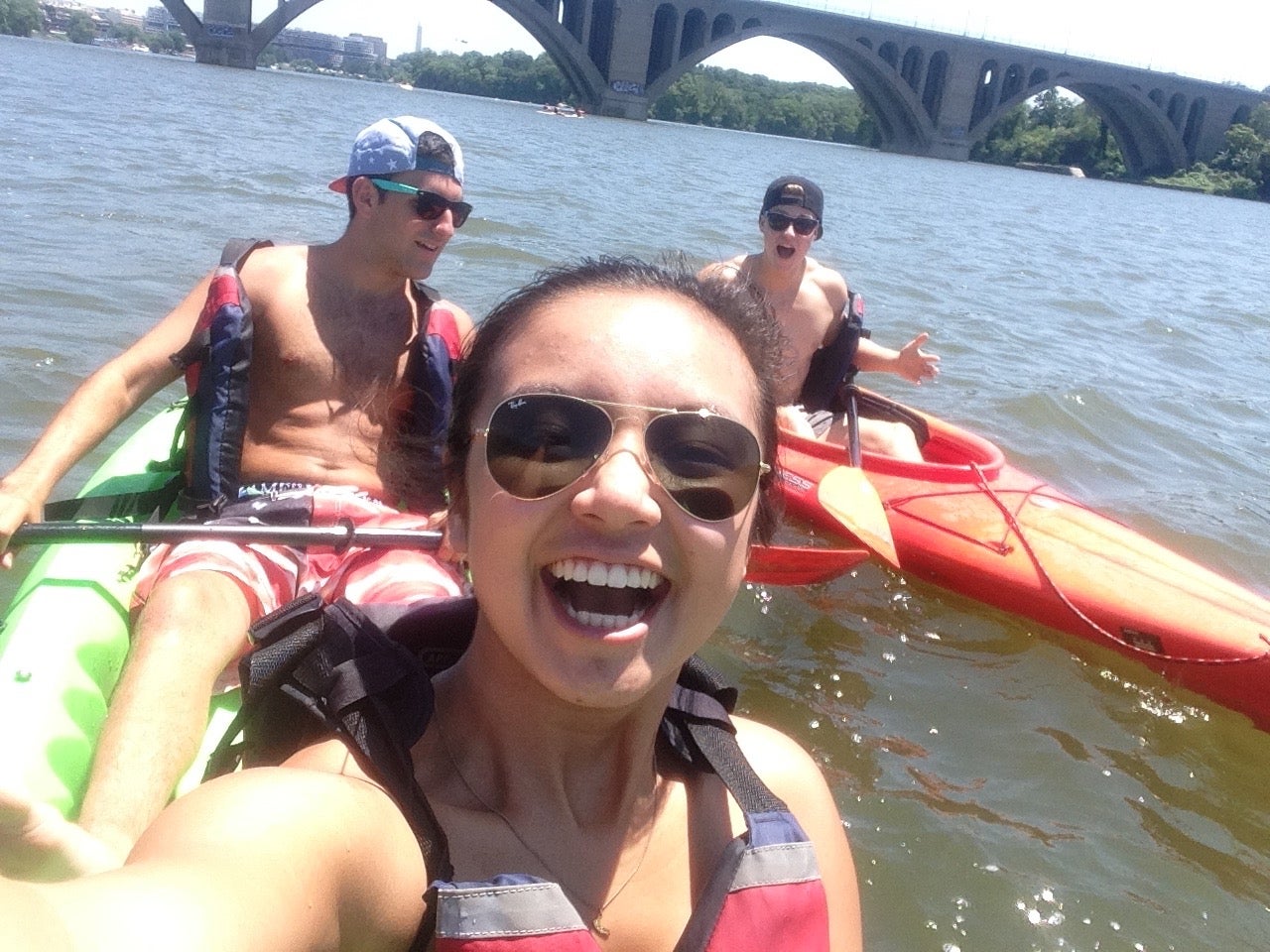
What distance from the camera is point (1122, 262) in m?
18.9

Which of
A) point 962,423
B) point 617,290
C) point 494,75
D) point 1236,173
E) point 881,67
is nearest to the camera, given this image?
point 617,290

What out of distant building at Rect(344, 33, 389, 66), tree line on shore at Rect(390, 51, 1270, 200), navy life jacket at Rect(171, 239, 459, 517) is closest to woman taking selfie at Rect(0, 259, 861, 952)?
navy life jacket at Rect(171, 239, 459, 517)

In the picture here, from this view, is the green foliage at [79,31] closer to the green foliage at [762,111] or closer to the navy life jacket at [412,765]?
the green foliage at [762,111]

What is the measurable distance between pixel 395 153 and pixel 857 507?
7.33 ft

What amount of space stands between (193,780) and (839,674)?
92.4 inches

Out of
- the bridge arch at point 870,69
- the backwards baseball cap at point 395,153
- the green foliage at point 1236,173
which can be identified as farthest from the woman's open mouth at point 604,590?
the green foliage at point 1236,173

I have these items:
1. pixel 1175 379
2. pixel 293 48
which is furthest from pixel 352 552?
pixel 293 48

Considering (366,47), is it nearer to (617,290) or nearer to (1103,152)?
(1103,152)

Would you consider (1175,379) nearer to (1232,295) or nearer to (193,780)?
(1232,295)

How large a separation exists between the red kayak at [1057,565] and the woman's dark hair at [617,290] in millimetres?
2947

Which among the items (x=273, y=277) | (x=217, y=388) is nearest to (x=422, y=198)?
(x=273, y=277)

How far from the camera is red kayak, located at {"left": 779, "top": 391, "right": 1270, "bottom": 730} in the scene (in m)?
3.90

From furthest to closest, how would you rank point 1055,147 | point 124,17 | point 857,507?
point 124,17 → point 1055,147 → point 857,507

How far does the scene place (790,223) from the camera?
516cm
